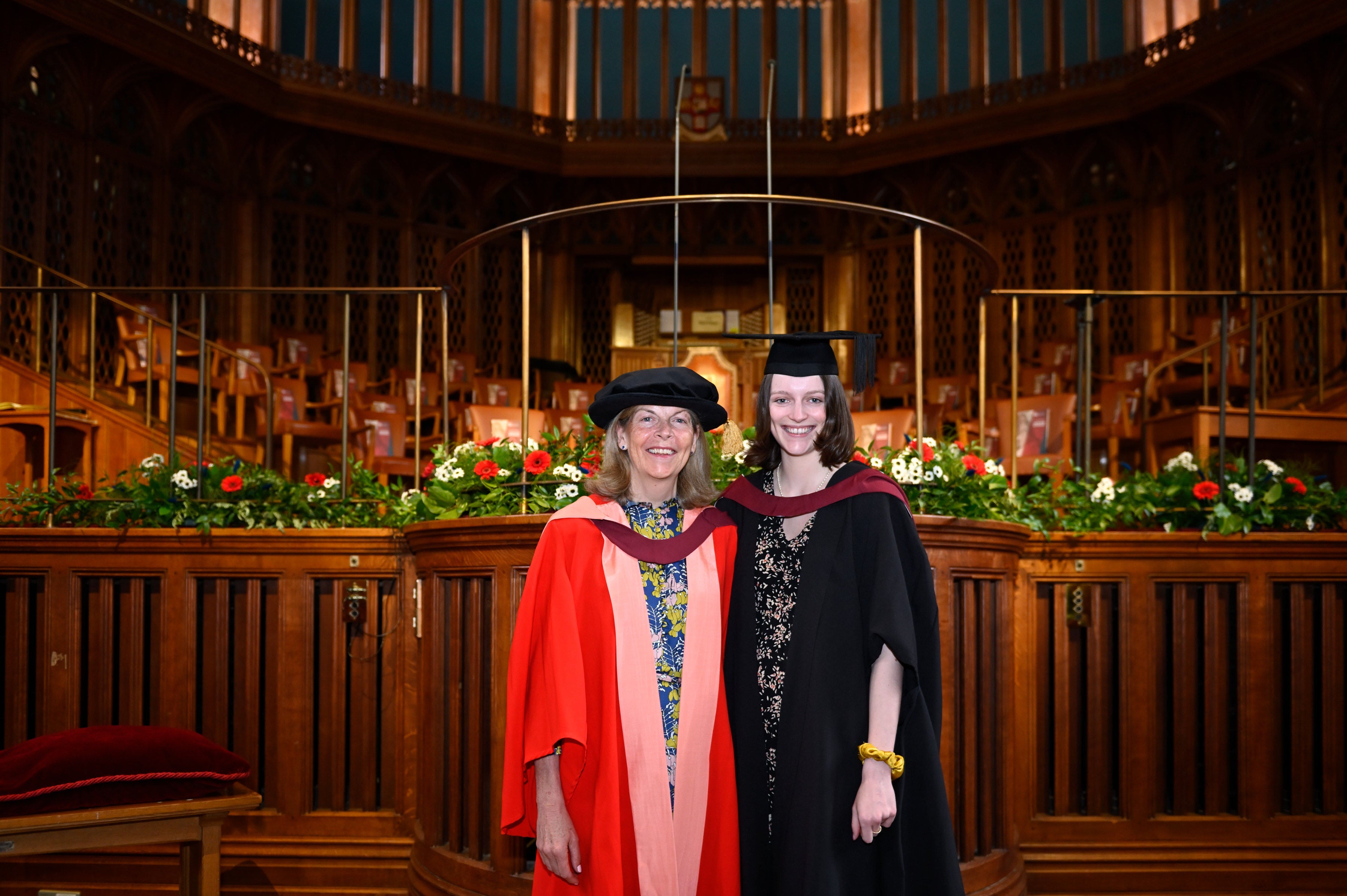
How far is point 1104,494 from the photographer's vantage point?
3797mm

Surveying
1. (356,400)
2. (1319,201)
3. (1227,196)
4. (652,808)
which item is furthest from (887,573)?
(1227,196)

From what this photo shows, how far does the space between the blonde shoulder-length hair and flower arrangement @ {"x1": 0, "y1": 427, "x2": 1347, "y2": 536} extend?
1.09m

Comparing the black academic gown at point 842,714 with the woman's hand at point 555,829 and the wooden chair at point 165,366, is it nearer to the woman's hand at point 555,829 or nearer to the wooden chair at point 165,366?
the woman's hand at point 555,829

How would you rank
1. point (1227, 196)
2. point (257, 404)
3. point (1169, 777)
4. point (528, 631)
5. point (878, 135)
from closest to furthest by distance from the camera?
point (528, 631) < point (1169, 777) < point (257, 404) < point (1227, 196) < point (878, 135)

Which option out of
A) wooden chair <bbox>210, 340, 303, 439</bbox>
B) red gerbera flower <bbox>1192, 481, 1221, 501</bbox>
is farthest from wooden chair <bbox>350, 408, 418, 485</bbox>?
red gerbera flower <bbox>1192, 481, 1221, 501</bbox>

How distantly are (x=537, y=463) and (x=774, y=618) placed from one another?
134 cm

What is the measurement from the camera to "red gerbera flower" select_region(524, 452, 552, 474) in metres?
3.31

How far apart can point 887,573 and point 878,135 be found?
934 cm

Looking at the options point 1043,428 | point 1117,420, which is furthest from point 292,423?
point 1117,420

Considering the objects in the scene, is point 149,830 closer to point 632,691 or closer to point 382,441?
point 632,691

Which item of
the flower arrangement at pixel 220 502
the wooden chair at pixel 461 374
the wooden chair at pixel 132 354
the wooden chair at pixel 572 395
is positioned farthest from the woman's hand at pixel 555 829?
the wooden chair at pixel 461 374

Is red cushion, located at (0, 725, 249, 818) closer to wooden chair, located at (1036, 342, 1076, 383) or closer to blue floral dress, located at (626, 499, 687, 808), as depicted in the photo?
blue floral dress, located at (626, 499, 687, 808)

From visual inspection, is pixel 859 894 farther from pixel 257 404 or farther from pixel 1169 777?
pixel 257 404

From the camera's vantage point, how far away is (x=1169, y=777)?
3730mm
